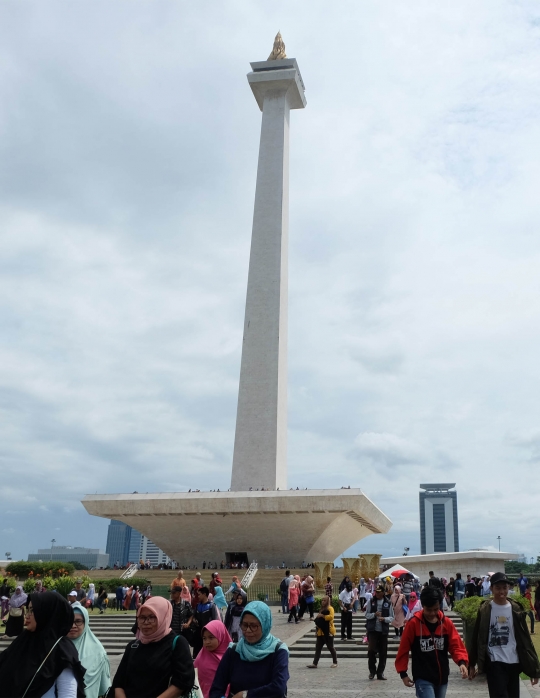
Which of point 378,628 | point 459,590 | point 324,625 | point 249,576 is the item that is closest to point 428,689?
point 378,628

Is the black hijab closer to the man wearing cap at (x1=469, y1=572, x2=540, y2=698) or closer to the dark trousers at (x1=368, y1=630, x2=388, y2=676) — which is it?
the man wearing cap at (x1=469, y1=572, x2=540, y2=698)

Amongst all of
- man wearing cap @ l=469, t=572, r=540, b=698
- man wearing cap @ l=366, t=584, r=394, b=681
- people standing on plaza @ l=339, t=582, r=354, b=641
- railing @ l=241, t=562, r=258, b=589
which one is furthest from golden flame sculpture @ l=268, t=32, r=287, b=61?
man wearing cap @ l=469, t=572, r=540, b=698

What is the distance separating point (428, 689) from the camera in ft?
16.5

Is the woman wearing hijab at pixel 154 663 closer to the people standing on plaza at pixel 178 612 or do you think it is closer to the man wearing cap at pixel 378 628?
the people standing on plaza at pixel 178 612

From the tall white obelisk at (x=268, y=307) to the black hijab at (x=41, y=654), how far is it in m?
29.6

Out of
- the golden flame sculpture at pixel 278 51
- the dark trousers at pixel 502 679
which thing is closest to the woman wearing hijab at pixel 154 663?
the dark trousers at pixel 502 679

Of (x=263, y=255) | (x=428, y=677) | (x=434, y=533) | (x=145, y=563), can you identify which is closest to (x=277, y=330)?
(x=263, y=255)

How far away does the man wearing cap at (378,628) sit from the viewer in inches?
388

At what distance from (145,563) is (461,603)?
2015cm

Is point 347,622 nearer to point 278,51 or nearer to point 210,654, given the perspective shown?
point 210,654

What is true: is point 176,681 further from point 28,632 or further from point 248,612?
point 28,632

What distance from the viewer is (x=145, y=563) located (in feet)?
96.4

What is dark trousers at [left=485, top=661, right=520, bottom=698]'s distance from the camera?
5.28 meters

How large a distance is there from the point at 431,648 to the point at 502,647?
611 millimetres
